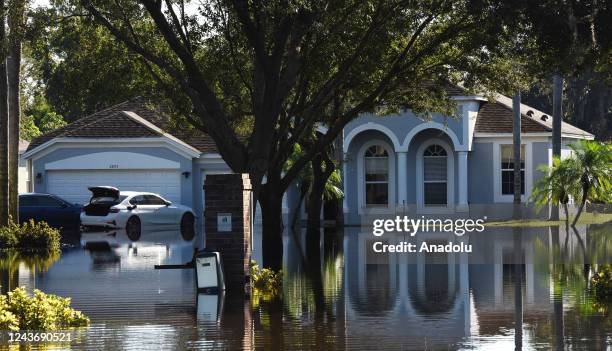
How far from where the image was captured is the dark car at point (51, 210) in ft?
127

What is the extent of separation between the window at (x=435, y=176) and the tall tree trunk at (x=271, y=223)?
21.1 metres

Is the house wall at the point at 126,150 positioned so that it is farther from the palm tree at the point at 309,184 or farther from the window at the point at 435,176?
the window at the point at 435,176

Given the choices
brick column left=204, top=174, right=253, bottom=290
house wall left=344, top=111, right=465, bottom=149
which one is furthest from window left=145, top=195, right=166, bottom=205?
brick column left=204, top=174, right=253, bottom=290

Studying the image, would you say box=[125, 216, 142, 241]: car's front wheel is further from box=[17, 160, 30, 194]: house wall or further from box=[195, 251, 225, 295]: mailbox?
box=[195, 251, 225, 295]: mailbox

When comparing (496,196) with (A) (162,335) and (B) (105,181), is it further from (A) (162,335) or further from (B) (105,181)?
(A) (162,335)

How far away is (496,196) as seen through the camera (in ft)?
141

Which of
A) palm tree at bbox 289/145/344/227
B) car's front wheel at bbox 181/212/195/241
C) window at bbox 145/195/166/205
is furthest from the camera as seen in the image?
car's front wheel at bbox 181/212/195/241

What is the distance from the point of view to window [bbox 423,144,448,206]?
42938mm

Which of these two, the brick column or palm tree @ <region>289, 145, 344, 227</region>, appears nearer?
the brick column

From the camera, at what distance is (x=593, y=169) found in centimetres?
3866

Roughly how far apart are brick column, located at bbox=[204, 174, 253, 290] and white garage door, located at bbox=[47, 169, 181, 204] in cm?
2567

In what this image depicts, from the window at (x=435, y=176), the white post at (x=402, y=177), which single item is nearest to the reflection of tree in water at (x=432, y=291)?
the white post at (x=402, y=177)

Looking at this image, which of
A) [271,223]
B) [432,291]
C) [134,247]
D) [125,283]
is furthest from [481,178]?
[432,291]

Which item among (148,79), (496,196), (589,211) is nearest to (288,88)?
(148,79)
